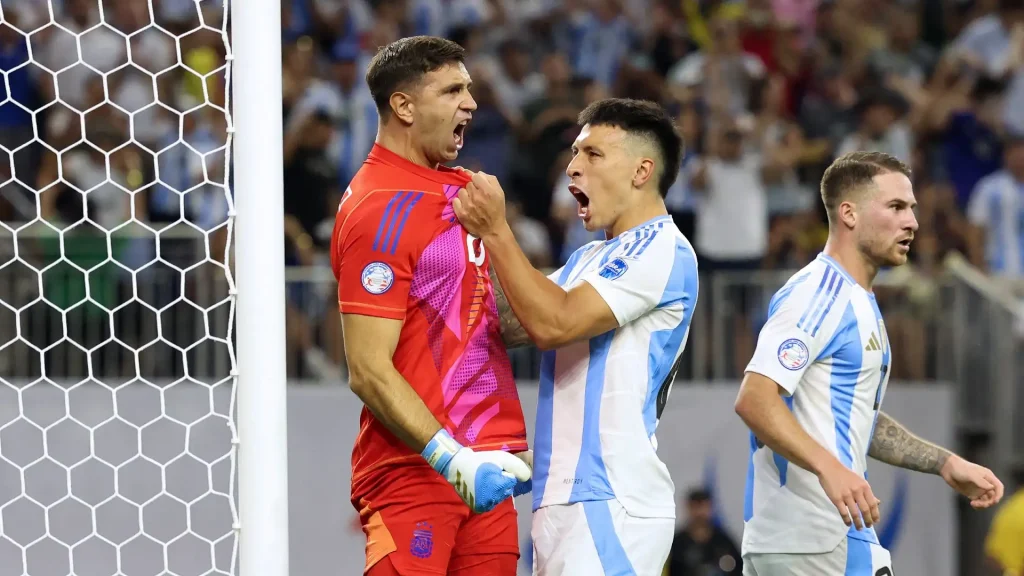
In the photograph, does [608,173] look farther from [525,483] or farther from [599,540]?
[599,540]

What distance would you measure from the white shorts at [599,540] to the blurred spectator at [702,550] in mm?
4893

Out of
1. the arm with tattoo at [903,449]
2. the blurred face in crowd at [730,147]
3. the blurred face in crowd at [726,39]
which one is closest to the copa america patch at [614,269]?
the arm with tattoo at [903,449]

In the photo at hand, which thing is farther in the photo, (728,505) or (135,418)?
(728,505)

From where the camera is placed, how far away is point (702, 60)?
1062 centimetres

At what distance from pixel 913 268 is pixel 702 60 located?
235cm

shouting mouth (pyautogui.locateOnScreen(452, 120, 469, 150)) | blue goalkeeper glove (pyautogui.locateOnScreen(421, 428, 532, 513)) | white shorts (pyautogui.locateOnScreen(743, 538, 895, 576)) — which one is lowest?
white shorts (pyautogui.locateOnScreen(743, 538, 895, 576))

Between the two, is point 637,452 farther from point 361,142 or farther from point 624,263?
point 361,142

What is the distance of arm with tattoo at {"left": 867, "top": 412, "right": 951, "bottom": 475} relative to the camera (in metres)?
4.81

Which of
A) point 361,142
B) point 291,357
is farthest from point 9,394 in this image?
point 361,142

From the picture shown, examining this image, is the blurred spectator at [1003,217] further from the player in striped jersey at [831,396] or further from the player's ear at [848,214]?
the player's ear at [848,214]

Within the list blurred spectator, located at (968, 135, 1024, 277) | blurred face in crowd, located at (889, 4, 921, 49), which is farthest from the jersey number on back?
blurred face in crowd, located at (889, 4, 921, 49)

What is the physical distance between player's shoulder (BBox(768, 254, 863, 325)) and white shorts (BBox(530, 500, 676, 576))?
0.96 metres

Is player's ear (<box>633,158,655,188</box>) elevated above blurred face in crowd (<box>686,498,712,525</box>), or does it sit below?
above

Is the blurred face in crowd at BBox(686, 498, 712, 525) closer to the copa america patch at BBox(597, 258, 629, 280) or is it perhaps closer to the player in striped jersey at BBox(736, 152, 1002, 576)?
the player in striped jersey at BBox(736, 152, 1002, 576)
